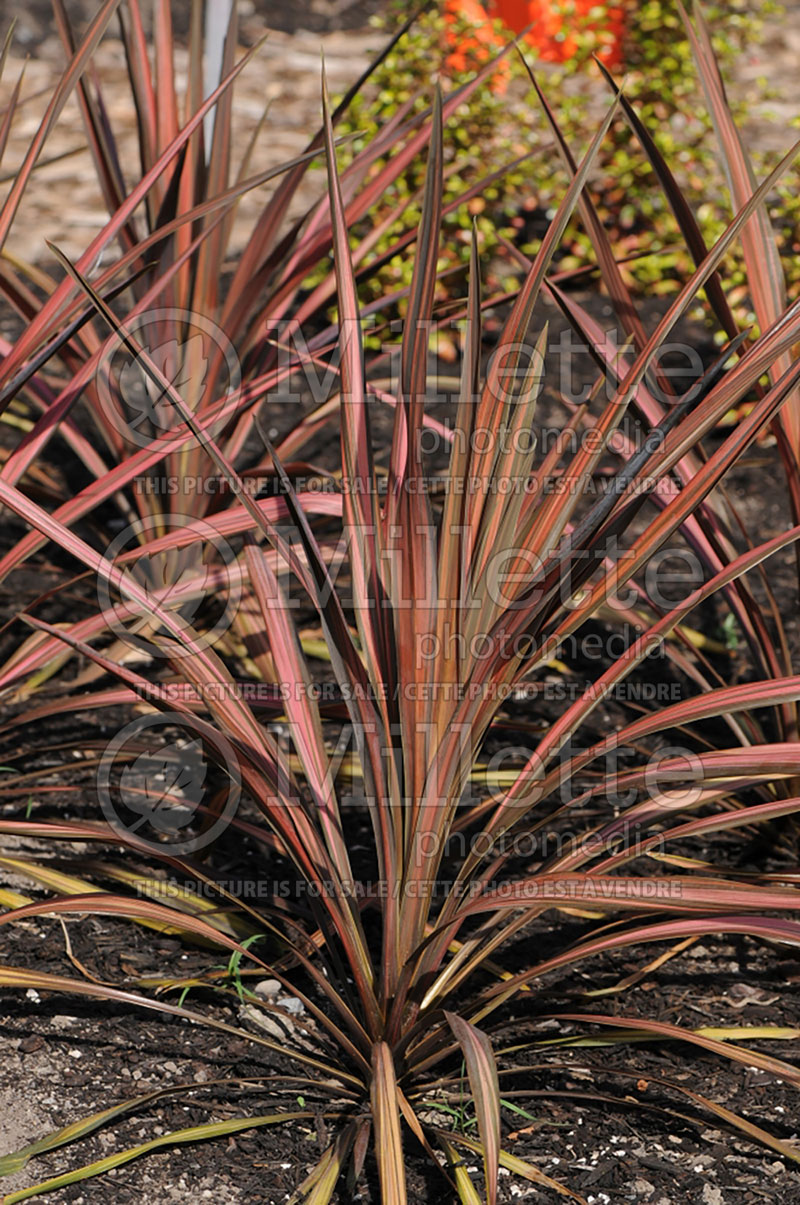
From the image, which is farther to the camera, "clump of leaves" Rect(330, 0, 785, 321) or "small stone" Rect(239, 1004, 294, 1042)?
"clump of leaves" Rect(330, 0, 785, 321)

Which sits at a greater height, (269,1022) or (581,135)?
(581,135)

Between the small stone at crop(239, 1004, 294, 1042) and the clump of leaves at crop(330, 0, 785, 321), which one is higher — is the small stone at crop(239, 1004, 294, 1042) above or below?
below

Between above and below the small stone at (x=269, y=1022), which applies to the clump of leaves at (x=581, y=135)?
above

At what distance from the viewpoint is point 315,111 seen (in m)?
5.16

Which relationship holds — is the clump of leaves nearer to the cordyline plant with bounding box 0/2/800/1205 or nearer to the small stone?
the cordyline plant with bounding box 0/2/800/1205

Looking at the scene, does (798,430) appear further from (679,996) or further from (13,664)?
(13,664)

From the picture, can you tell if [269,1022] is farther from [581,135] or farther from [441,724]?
[581,135]

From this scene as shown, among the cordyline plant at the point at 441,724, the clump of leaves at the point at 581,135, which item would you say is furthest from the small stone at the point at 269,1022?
the clump of leaves at the point at 581,135

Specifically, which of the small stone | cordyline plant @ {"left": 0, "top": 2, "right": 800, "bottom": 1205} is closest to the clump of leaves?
cordyline plant @ {"left": 0, "top": 2, "right": 800, "bottom": 1205}

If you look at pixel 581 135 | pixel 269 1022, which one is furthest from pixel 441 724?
pixel 581 135

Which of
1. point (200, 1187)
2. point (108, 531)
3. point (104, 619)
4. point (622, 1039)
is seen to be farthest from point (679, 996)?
point (108, 531)

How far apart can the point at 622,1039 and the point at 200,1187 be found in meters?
0.55

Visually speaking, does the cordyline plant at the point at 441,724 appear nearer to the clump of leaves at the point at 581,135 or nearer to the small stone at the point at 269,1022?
the small stone at the point at 269,1022

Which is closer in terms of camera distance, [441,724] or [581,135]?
Result: [441,724]
